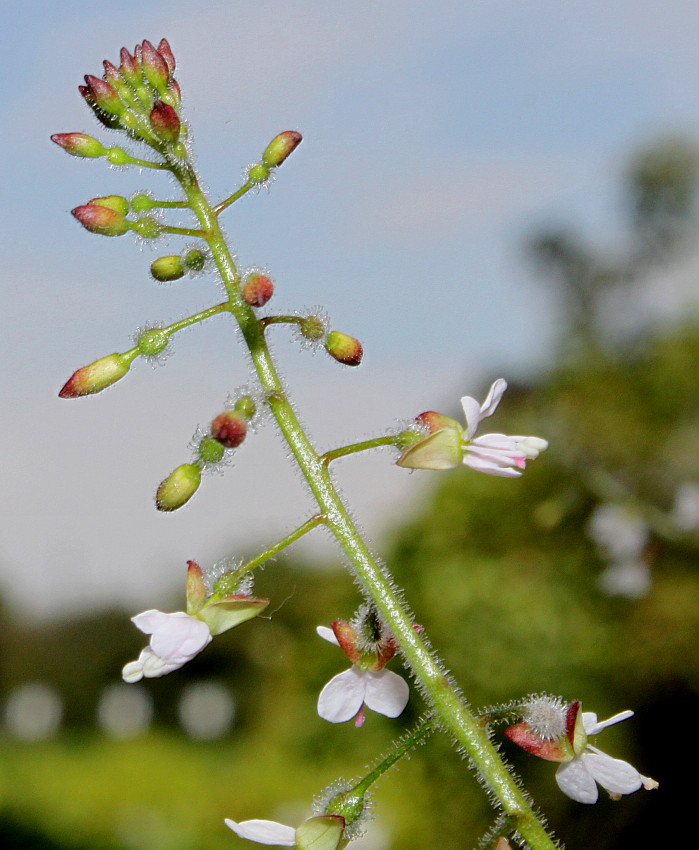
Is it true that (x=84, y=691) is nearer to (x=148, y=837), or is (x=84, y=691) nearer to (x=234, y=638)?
(x=234, y=638)

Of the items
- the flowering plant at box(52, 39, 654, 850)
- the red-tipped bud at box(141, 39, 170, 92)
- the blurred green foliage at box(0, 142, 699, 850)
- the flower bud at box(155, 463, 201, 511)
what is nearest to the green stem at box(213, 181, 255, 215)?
the flowering plant at box(52, 39, 654, 850)

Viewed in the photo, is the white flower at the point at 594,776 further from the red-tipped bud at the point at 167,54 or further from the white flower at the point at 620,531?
the white flower at the point at 620,531

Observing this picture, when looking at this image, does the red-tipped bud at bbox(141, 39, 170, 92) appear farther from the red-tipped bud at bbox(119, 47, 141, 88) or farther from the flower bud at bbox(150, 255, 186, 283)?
the flower bud at bbox(150, 255, 186, 283)

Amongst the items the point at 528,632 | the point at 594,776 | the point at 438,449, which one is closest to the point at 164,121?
the point at 438,449

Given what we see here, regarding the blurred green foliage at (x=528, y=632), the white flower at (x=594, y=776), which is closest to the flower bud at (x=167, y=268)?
the white flower at (x=594, y=776)

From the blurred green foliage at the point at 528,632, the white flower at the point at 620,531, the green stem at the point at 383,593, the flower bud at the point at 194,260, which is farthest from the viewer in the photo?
the blurred green foliage at the point at 528,632

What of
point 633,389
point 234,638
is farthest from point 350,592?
point 234,638
